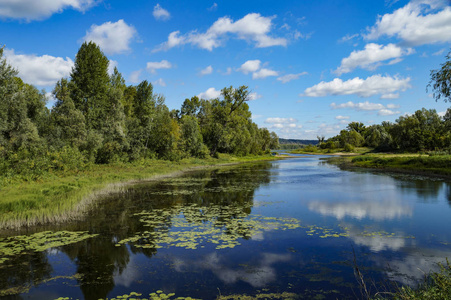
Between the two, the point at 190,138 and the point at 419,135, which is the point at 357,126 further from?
the point at 190,138

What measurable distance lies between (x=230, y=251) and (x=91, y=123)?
39.4 metres

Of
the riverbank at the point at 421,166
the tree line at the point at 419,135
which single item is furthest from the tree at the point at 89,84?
the tree line at the point at 419,135

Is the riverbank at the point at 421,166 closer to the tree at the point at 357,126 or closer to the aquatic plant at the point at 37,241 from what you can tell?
the aquatic plant at the point at 37,241

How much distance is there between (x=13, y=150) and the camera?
96.2 ft

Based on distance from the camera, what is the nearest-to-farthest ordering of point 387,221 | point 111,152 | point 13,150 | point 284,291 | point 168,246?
1. point 284,291
2. point 168,246
3. point 387,221
4. point 13,150
5. point 111,152

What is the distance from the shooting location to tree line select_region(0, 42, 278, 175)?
29.7m

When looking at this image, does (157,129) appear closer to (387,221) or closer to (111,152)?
(111,152)

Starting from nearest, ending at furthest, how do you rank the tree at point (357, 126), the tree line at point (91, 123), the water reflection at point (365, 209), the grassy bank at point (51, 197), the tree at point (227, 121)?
the grassy bank at point (51, 197), the water reflection at point (365, 209), the tree line at point (91, 123), the tree at point (227, 121), the tree at point (357, 126)

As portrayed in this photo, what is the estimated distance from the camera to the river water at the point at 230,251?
8.21 m

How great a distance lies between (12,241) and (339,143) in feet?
509

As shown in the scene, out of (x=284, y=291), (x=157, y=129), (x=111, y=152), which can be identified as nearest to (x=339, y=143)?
(x=157, y=129)

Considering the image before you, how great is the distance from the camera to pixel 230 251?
36.3 ft

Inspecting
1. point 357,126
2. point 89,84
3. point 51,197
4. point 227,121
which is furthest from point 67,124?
point 357,126

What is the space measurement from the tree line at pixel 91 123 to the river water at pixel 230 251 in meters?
17.0
